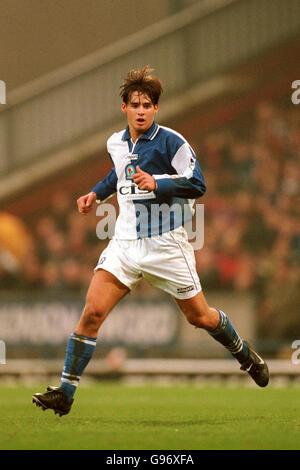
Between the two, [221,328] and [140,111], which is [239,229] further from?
[140,111]

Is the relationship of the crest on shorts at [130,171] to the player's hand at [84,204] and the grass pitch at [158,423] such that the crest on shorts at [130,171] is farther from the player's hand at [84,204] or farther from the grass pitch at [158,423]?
the grass pitch at [158,423]

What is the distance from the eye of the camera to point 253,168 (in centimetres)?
1659

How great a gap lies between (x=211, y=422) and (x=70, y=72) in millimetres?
12029

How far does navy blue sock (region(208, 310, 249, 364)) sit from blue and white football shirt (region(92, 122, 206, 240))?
2.60ft

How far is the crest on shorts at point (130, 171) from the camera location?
22.1 feet

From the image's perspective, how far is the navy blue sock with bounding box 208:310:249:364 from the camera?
6926mm

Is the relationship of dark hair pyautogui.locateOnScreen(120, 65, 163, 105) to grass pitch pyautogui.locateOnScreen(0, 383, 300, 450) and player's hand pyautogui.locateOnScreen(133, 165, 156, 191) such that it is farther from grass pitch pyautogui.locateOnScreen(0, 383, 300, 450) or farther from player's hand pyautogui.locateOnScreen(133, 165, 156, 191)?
grass pitch pyautogui.locateOnScreen(0, 383, 300, 450)

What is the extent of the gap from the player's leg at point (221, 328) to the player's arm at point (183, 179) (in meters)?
0.74

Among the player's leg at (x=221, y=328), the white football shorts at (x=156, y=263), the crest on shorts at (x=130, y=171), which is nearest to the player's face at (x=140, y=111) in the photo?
the crest on shorts at (x=130, y=171)

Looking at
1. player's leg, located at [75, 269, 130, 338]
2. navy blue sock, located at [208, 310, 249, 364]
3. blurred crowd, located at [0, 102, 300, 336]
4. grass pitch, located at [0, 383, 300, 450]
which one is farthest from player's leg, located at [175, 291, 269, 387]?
blurred crowd, located at [0, 102, 300, 336]

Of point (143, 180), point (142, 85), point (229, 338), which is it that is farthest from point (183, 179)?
point (229, 338)

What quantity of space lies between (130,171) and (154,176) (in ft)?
0.88
